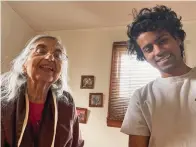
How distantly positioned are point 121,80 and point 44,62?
515 mm

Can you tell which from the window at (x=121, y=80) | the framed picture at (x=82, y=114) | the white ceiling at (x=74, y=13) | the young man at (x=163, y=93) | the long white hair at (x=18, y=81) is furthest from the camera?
the white ceiling at (x=74, y=13)

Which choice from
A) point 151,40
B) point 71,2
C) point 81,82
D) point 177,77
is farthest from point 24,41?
point 177,77

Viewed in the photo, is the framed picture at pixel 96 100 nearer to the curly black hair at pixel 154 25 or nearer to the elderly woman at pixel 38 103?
the elderly woman at pixel 38 103

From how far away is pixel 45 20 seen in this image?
5.83 feet

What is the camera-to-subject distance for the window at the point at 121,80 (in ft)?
4.26

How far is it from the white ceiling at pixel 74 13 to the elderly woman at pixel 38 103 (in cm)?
59

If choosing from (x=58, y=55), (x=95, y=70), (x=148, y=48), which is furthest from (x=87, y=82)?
(x=148, y=48)

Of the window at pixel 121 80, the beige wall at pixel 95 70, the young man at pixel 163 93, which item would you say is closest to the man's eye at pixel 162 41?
the young man at pixel 163 93

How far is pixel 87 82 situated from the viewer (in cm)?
153

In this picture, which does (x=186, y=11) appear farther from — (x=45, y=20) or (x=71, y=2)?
(x=45, y=20)

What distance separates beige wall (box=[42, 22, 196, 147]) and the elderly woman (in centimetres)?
32

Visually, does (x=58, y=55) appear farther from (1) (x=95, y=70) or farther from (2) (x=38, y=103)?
(1) (x=95, y=70)

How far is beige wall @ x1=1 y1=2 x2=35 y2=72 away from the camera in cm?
163

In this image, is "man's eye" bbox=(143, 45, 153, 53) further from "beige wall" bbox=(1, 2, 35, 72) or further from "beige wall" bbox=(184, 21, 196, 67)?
"beige wall" bbox=(1, 2, 35, 72)
